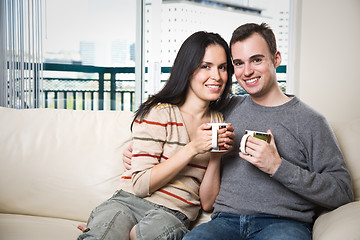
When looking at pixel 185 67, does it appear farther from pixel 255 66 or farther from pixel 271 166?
pixel 271 166

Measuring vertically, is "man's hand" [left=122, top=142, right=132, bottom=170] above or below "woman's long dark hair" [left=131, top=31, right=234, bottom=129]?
below

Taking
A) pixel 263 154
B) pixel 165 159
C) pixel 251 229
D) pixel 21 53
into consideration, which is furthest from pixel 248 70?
pixel 21 53

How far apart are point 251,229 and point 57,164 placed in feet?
3.17

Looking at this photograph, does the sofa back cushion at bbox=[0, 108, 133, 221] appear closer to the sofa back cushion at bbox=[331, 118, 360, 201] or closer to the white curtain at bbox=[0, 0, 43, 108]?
the sofa back cushion at bbox=[331, 118, 360, 201]

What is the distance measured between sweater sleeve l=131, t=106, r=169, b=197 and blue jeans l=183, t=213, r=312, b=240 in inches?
10.7

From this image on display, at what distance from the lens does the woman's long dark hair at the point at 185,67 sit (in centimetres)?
167

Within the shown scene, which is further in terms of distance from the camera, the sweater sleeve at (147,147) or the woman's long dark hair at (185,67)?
the woman's long dark hair at (185,67)

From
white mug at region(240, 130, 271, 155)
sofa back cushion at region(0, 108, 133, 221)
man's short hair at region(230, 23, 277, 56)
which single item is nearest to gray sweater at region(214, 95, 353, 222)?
white mug at region(240, 130, 271, 155)

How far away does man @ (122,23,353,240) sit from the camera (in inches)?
55.4

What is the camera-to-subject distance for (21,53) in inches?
165

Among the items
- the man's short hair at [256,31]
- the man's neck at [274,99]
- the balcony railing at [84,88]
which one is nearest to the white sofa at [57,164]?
the man's neck at [274,99]

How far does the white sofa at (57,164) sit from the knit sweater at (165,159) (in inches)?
7.5

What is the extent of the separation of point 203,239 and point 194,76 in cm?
66

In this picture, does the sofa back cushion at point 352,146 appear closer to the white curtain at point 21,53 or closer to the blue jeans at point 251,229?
the blue jeans at point 251,229
